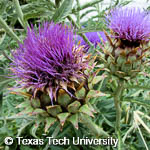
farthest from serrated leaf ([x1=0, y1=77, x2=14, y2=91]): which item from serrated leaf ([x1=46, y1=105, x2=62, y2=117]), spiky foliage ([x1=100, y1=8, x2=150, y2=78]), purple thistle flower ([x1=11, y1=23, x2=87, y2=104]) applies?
spiky foliage ([x1=100, y1=8, x2=150, y2=78])

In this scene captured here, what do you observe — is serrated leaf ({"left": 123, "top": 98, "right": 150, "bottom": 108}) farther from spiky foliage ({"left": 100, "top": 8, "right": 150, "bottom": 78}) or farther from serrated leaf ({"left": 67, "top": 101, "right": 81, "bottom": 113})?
serrated leaf ({"left": 67, "top": 101, "right": 81, "bottom": 113})

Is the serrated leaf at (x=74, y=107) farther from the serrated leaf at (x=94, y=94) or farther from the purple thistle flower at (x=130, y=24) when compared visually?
the purple thistle flower at (x=130, y=24)

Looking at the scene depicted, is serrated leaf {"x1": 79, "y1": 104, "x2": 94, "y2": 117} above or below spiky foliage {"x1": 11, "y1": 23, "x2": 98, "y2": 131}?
below

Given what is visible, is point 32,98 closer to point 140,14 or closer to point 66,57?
point 66,57

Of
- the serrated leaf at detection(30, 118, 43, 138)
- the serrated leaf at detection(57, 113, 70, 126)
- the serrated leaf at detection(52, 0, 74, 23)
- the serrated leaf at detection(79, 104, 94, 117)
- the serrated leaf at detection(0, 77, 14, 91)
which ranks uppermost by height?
the serrated leaf at detection(52, 0, 74, 23)

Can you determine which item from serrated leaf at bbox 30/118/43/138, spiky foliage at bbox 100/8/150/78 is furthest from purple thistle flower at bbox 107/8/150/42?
serrated leaf at bbox 30/118/43/138

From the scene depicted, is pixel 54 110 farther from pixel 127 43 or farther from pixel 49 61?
pixel 127 43

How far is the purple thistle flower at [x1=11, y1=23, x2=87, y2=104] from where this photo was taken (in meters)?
0.62

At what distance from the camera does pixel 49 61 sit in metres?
0.62

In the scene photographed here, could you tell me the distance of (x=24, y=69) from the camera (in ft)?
2.14

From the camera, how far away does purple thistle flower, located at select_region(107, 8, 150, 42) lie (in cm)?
73

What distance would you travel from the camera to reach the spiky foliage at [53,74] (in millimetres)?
620

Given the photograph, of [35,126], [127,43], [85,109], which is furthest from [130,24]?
[35,126]

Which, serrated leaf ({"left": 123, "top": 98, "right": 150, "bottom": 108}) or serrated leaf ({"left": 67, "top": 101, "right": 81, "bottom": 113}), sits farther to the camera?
serrated leaf ({"left": 123, "top": 98, "right": 150, "bottom": 108})
